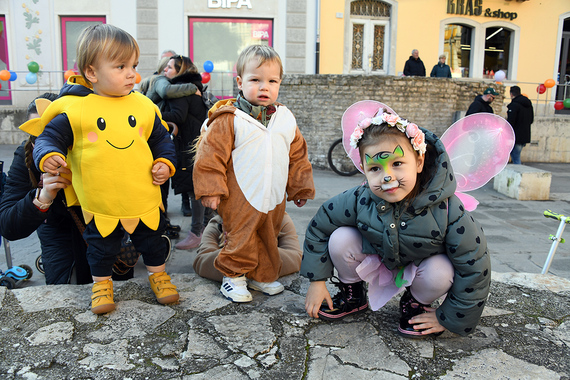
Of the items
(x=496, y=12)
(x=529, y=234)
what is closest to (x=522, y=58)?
(x=496, y=12)

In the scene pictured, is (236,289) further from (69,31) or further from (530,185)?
(69,31)

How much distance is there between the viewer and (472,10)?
14.6 metres

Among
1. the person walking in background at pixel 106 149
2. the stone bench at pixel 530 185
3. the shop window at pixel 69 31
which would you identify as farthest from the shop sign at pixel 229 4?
the person walking in background at pixel 106 149

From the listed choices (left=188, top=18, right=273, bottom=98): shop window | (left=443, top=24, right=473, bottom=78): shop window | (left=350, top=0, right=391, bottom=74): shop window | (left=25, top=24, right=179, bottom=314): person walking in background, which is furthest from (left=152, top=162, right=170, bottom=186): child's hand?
(left=443, top=24, right=473, bottom=78): shop window

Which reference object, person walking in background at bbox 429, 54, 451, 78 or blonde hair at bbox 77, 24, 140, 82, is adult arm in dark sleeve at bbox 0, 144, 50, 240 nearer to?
blonde hair at bbox 77, 24, 140, 82

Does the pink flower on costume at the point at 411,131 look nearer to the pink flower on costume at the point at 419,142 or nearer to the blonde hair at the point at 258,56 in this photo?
the pink flower on costume at the point at 419,142

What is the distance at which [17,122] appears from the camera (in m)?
11.3

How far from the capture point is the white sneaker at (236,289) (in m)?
2.38

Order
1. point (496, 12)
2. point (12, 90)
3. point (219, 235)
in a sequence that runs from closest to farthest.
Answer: point (219, 235) → point (12, 90) → point (496, 12)

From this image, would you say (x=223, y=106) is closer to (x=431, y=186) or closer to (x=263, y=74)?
(x=263, y=74)

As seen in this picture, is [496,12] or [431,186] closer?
[431,186]

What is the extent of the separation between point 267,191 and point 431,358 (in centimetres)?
113

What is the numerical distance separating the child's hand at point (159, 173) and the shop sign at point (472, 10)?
1443 cm

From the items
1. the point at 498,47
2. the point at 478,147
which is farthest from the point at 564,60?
the point at 478,147
